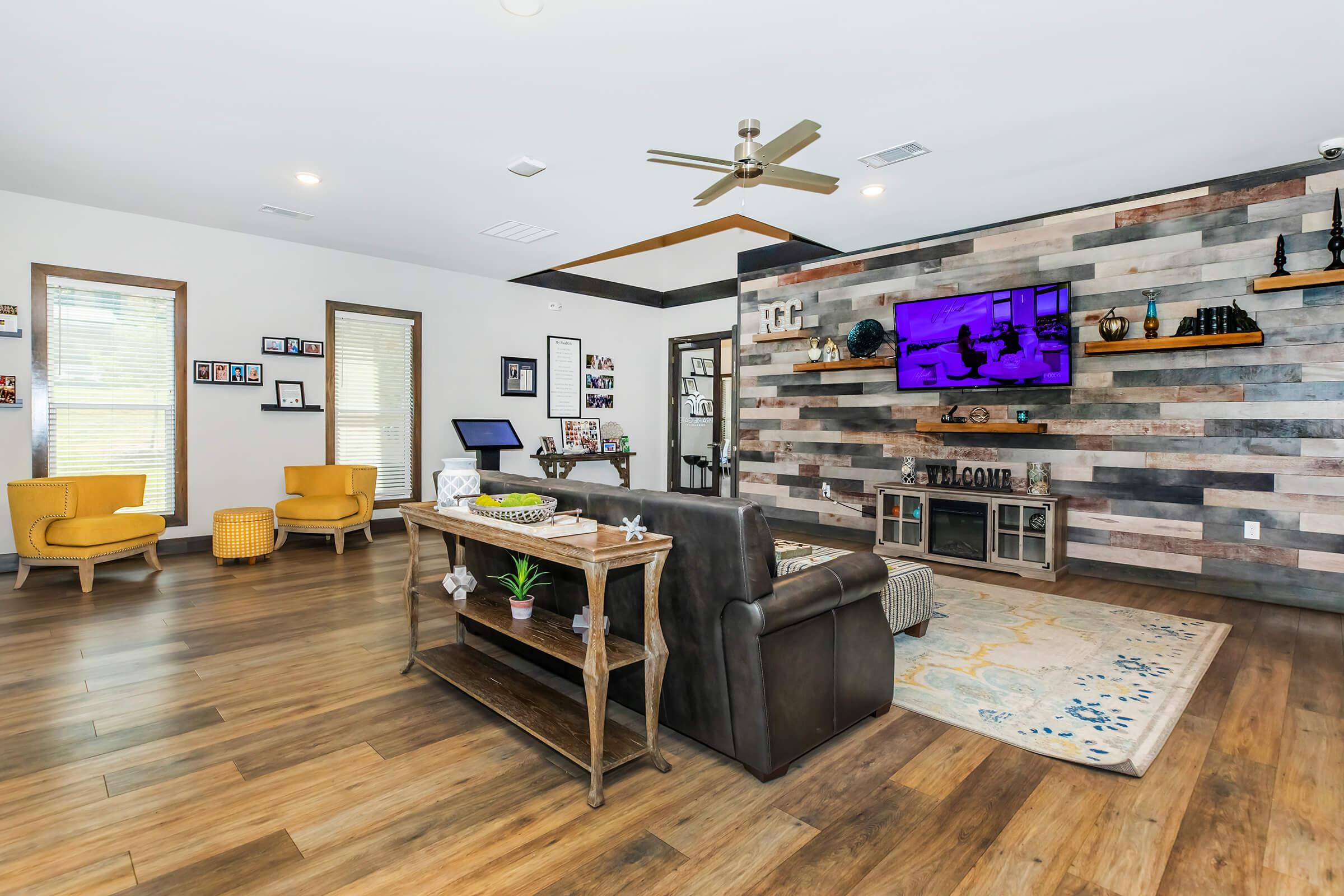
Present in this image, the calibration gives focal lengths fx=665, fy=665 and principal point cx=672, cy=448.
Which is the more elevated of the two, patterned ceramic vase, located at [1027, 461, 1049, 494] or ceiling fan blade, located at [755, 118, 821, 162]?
ceiling fan blade, located at [755, 118, 821, 162]

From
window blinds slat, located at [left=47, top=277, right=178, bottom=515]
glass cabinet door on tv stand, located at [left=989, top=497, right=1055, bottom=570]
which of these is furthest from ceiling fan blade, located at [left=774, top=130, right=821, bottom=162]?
window blinds slat, located at [left=47, top=277, right=178, bottom=515]

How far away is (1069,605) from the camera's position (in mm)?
4230

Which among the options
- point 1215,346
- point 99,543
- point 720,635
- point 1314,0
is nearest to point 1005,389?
point 1215,346

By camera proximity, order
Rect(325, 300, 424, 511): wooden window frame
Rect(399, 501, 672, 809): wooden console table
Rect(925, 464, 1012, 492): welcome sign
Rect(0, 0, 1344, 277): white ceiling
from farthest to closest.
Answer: Rect(325, 300, 424, 511): wooden window frame → Rect(925, 464, 1012, 492): welcome sign → Rect(0, 0, 1344, 277): white ceiling → Rect(399, 501, 672, 809): wooden console table

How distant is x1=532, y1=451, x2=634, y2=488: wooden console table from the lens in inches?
302

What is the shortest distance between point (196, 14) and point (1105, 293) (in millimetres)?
5662

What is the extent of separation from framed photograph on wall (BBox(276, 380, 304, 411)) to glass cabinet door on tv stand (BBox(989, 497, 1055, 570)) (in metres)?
6.12

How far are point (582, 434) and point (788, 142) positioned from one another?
18.6 ft

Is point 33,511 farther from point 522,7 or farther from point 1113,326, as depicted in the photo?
point 1113,326

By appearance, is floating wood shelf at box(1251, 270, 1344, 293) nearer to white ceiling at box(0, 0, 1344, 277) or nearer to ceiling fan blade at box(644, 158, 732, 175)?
white ceiling at box(0, 0, 1344, 277)

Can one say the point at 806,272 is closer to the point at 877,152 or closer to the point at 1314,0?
the point at 877,152

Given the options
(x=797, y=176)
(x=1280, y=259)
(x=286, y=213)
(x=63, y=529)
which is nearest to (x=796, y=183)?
(x=797, y=176)

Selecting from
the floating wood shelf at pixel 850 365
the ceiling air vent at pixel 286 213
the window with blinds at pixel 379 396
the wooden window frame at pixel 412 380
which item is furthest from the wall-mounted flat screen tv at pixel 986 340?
the ceiling air vent at pixel 286 213

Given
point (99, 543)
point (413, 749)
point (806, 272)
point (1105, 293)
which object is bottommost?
point (413, 749)
